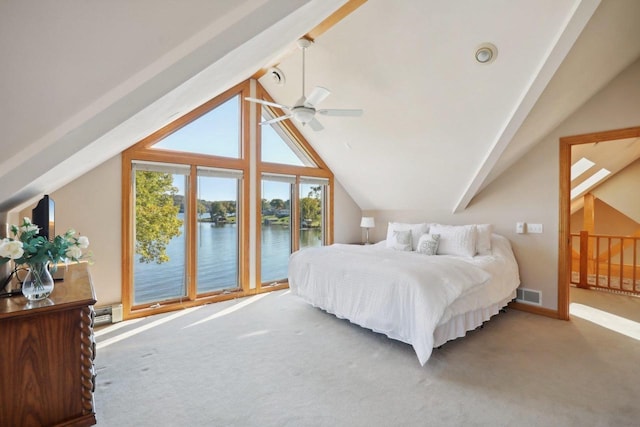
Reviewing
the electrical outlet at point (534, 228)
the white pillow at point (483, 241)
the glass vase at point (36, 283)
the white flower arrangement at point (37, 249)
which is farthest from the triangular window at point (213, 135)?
the electrical outlet at point (534, 228)

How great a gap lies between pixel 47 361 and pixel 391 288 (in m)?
2.46

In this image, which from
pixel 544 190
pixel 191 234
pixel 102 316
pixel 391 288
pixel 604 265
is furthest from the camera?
pixel 604 265

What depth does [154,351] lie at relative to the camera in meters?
2.85

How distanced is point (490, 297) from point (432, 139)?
197 cm

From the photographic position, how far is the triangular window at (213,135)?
4.20 metres

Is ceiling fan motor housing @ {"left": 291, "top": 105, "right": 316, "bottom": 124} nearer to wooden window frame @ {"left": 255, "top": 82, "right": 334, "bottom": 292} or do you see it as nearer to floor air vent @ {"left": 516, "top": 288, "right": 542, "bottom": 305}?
wooden window frame @ {"left": 255, "top": 82, "right": 334, "bottom": 292}

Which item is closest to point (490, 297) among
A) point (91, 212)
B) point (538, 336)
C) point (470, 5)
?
point (538, 336)

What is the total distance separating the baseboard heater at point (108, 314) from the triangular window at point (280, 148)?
286 centimetres

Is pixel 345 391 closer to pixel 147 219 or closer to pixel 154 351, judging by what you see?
pixel 154 351

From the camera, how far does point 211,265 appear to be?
453 centimetres

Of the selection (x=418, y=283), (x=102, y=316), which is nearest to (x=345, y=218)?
(x=418, y=283)

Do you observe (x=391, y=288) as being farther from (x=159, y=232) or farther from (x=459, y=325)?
(x=159, y=232)

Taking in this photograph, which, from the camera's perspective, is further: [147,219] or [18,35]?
[147,219]

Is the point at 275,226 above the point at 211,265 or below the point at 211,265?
above
